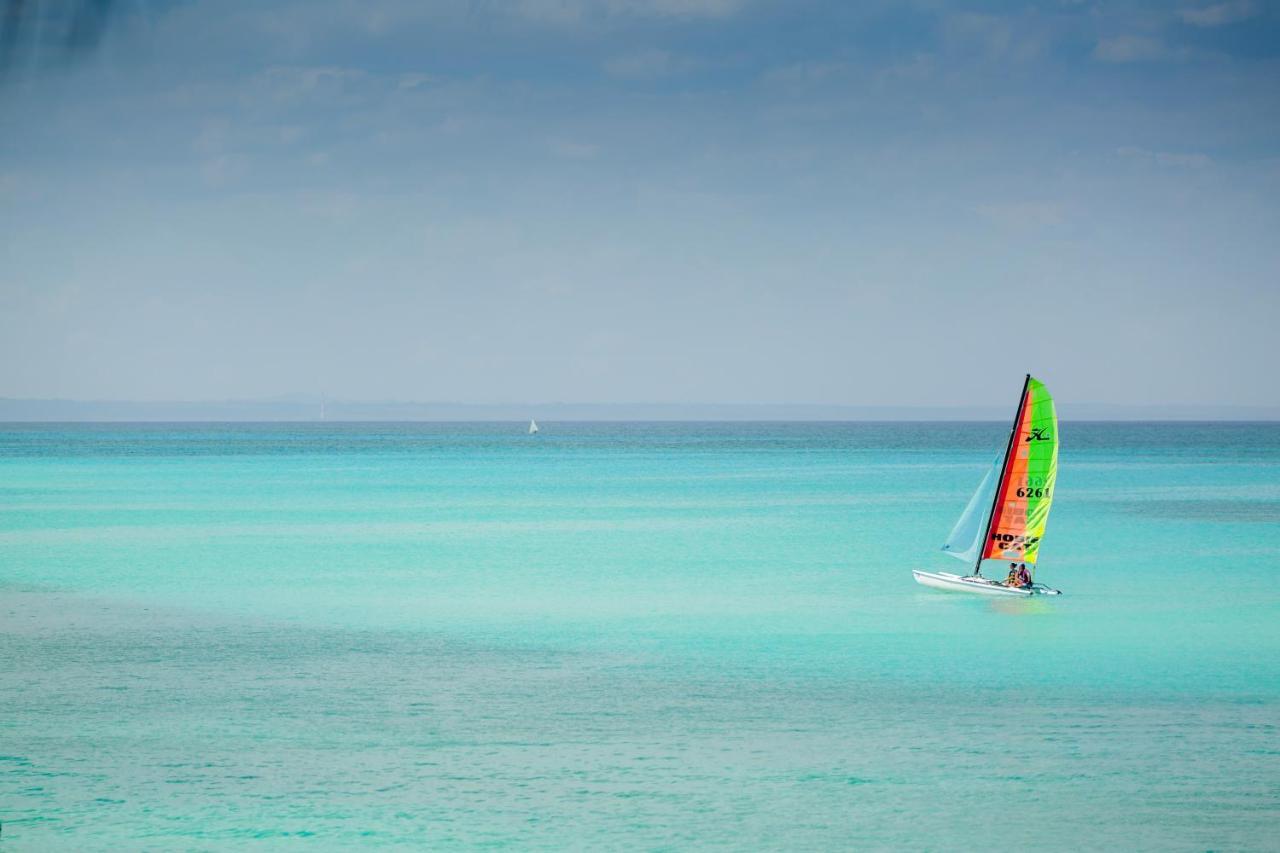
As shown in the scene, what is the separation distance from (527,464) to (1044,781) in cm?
10686

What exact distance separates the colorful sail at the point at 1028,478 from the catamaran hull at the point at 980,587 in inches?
31.7

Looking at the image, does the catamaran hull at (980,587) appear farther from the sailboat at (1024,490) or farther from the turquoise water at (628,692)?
the turquoise water at (628,692)

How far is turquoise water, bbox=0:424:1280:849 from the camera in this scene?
14625 mm

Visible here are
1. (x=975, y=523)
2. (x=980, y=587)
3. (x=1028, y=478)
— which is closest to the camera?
(x=980, y=587)

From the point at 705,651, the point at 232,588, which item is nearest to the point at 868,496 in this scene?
the point at 232,588

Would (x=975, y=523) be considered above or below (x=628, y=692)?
above

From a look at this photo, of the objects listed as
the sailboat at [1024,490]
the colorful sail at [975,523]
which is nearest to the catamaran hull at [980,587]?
the sailboat at [1024,490]

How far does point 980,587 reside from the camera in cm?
3225

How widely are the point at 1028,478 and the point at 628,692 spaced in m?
14.9

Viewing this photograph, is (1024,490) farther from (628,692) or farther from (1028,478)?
(628,692)

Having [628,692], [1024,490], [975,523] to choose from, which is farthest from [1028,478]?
[628,692]

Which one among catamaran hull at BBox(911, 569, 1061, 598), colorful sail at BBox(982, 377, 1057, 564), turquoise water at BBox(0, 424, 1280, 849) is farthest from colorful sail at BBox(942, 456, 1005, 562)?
turquoise water at BBox(0, 424, 1280, 849)

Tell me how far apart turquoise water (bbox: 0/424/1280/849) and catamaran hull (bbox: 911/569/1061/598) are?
33cm

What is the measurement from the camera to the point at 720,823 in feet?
47.4
